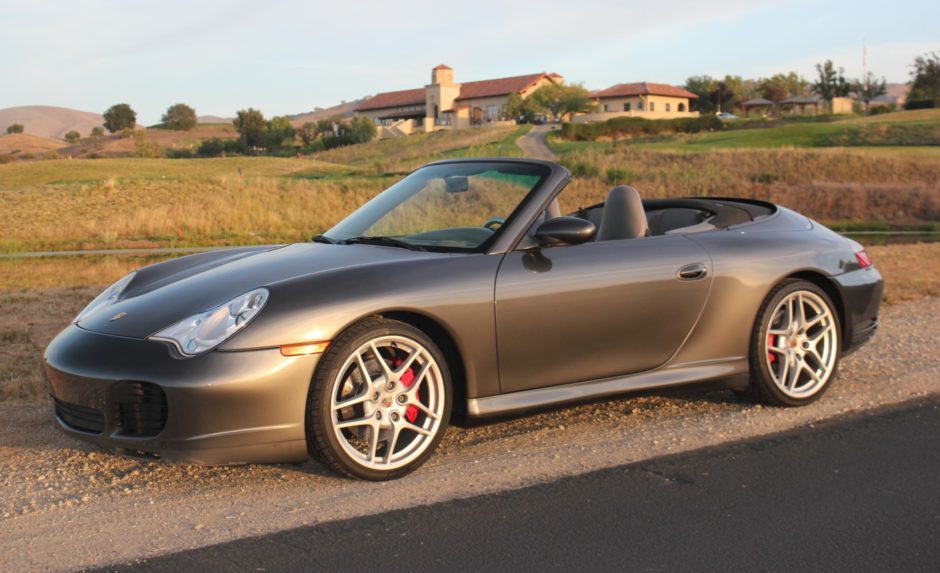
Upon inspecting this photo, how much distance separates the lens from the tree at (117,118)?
5349 inches

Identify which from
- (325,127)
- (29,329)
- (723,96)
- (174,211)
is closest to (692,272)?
(29,329)

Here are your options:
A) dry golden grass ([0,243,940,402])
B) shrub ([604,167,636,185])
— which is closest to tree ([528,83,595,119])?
shrub ([604,167,636,185])

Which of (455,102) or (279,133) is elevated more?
(455,102)

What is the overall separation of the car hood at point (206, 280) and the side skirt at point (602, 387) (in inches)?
30.6

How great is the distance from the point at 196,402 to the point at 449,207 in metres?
1.92

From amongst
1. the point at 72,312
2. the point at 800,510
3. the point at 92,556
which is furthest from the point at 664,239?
the point at 72,312

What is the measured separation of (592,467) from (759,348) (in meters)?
1.47

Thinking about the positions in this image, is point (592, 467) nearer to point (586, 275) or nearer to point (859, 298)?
point (586, 275)

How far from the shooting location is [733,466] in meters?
4.51

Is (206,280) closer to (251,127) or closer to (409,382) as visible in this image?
(409,382)

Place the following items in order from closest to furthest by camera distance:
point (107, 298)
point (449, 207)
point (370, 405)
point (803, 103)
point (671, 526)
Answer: point (671, 526)
point (370, 405)
point (107, 298)
point (449, 207)
point (803, 103)

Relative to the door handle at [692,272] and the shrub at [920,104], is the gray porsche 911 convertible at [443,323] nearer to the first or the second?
the door handle at [692,272]

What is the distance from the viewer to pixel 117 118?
136m

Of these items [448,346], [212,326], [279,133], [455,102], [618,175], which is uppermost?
[455,102]
